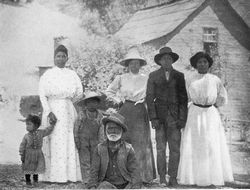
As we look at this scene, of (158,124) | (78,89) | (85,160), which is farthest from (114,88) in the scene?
(85,160)

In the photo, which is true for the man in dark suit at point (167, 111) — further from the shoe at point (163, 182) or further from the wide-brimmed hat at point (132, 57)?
the wide-brimmed hat at point (132, 57)

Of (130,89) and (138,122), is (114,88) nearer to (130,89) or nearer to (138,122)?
(130,89)

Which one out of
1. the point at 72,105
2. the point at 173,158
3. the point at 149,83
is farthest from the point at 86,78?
the point at 173,158

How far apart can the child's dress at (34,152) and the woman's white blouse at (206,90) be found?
2.19 m

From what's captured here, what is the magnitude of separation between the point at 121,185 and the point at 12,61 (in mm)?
2603

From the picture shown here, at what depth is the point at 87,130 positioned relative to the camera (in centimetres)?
609

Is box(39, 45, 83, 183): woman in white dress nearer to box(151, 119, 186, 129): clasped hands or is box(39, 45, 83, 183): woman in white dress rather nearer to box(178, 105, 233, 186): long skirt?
box(151, 119, 186, 129): clasped hands

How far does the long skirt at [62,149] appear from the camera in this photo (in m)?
6.08

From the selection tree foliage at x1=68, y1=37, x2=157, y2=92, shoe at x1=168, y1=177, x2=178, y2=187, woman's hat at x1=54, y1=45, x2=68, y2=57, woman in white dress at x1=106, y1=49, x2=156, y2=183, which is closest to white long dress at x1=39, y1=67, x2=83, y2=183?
tree foliage at x1=68, y1=37, x2=157, y2=92

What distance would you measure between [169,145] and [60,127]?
5.36 feet

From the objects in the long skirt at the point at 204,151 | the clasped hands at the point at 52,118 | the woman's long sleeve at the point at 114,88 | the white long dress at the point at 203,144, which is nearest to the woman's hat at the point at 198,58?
the white long dress at the point at 203,144

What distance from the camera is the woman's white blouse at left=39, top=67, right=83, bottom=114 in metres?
6.21

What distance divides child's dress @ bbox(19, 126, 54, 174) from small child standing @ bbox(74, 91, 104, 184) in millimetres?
451

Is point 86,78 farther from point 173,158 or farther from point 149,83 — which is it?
point 173,158
